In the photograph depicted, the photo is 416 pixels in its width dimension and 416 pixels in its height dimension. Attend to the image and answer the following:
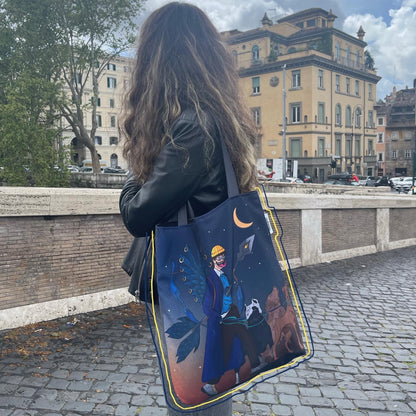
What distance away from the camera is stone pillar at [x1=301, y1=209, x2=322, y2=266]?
852 cm

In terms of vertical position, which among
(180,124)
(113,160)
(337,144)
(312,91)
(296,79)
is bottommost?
(180,124)

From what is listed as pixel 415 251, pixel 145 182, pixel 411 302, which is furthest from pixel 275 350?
pixel 415 251

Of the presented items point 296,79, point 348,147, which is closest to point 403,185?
point 348,147

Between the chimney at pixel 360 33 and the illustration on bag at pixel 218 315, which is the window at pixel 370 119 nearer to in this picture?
the chimney at pixel 360 33

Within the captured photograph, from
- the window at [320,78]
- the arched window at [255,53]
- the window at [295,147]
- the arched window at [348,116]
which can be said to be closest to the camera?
the window at [320,78]

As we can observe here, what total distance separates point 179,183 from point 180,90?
1.40 feet

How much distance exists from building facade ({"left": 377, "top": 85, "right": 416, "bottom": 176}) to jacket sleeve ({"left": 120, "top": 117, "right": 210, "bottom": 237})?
8355 cm

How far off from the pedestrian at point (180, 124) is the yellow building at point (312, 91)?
5255 cm

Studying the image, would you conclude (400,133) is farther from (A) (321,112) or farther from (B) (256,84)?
(B) (256,84)

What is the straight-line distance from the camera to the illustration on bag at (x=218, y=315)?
1681 millimetres

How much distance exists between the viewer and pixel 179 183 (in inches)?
66.9

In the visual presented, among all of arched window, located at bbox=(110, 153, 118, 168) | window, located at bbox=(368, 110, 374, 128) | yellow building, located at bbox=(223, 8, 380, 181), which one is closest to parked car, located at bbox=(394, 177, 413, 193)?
yellow building, located at bbox=(223, 8, 380, 181)

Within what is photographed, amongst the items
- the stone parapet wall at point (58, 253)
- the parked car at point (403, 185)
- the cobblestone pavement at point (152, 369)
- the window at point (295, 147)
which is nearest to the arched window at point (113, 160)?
the window at point (295, 147)

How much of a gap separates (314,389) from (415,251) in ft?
26.8
